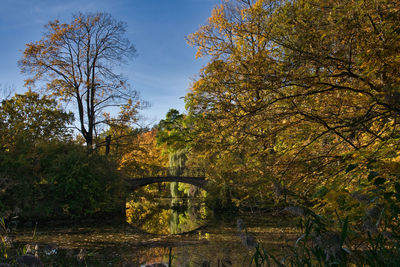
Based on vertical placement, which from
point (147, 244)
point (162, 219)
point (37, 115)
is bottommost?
point (162, 219)

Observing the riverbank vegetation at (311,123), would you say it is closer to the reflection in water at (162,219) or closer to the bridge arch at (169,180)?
the reflection in water at (162,219)

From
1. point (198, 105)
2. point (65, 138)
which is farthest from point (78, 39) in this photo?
point (198, 105)

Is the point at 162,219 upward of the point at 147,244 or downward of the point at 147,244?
downward

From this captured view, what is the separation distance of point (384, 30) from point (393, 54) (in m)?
0.34

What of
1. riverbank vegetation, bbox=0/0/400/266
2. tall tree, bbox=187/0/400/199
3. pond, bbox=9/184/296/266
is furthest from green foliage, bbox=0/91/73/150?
tall tree, bbox=187/0/400/199

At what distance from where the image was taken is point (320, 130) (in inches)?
211

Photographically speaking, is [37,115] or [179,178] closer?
[37,115]

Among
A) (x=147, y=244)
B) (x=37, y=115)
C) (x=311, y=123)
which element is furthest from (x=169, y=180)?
(x=311, y=123)

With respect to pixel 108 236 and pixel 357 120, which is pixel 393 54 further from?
pixel 108 236

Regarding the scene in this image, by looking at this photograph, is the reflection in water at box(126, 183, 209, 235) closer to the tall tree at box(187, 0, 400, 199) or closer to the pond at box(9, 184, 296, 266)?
the pond at box(9, 184, 296, 266)

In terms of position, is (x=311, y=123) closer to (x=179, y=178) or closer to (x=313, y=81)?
(x=313, y=81)

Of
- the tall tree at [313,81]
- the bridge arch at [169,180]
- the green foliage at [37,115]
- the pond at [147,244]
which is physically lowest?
the pond at [147,244]

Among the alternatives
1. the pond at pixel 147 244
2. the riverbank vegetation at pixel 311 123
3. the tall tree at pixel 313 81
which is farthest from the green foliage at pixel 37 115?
the tall tree at pixel 313 81

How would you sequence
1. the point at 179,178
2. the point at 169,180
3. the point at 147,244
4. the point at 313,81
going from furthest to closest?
the point at 169,180
the point at 179,178
the point at 147,244
the point at 313,81
